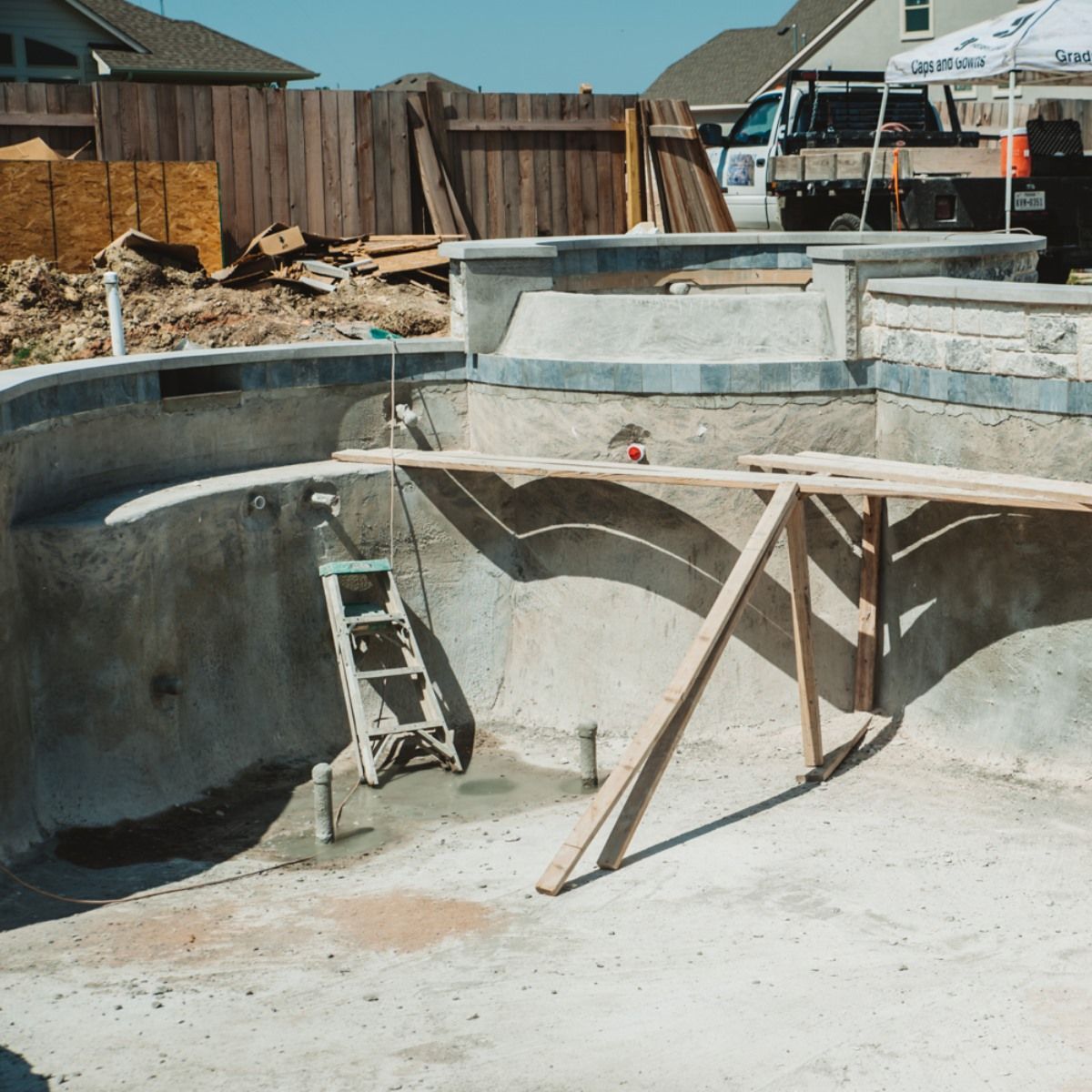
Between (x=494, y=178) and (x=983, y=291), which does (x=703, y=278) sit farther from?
(x=983, y=291)

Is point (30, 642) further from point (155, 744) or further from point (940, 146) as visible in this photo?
point (940, 146)

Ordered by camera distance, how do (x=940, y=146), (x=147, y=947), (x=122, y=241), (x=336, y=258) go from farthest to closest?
(x=940, y=146)
(x=336, y=258)
(x=122, y=241)
(x=147, y=947)

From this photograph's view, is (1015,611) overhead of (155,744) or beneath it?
overhead

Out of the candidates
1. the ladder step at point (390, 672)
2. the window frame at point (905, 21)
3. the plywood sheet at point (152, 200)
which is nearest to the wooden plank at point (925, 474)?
the ladder step at point (390, 672)

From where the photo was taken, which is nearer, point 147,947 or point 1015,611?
point 147,947

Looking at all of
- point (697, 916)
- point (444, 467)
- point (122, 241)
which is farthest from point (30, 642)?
point (122, 241)

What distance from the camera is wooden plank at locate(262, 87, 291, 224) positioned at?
16.8m

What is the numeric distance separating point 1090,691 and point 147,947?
6.49m

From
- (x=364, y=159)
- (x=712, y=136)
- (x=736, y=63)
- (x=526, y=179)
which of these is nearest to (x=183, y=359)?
(x=364, y=159)

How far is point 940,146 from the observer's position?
68.0 feet

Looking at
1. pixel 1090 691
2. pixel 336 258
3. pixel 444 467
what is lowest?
pixel 1090 691

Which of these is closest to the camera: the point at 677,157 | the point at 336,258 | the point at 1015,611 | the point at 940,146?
the point at 1015,611

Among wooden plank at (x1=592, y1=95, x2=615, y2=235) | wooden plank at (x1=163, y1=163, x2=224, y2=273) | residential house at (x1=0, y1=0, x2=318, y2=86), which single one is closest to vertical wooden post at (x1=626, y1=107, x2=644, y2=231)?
wooden plank at (x1=592, y1=95, x2=615, y2=235)

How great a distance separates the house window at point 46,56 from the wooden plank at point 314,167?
1891cm
